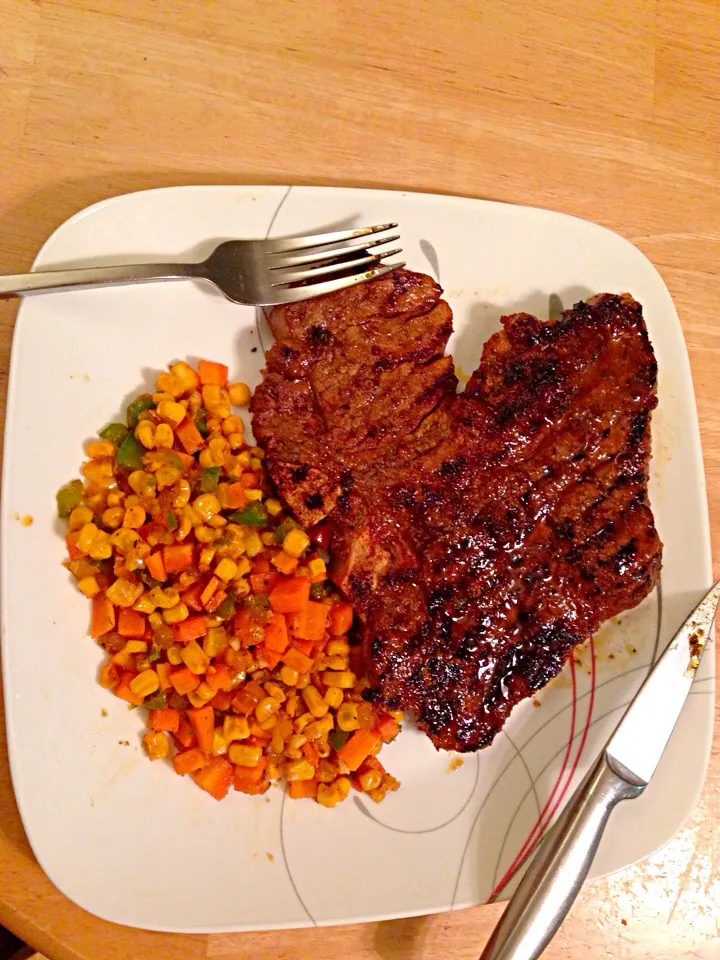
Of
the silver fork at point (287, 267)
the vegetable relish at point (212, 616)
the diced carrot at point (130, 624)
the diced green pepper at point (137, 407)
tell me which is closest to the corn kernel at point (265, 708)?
the vegetable relish at point (212, 616)

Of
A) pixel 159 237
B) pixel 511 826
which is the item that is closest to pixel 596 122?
pixel 159 237

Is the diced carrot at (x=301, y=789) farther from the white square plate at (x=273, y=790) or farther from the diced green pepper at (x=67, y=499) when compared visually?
the diced green pepper at (x=67, y=499)

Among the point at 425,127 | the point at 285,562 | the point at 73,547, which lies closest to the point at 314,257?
the point at 425,127

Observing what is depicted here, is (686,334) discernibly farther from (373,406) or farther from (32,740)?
(32,740)

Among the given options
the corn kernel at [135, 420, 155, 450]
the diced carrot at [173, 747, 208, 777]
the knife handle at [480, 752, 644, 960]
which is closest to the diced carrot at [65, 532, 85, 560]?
the corn kernel at [135, 420, 155, 450]

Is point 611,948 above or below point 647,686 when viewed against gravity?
below

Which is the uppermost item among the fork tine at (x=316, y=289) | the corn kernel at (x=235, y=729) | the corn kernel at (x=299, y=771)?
the fork tine at (x=316, y=289)

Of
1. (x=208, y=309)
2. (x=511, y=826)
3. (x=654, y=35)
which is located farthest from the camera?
(x=654, y=35)
